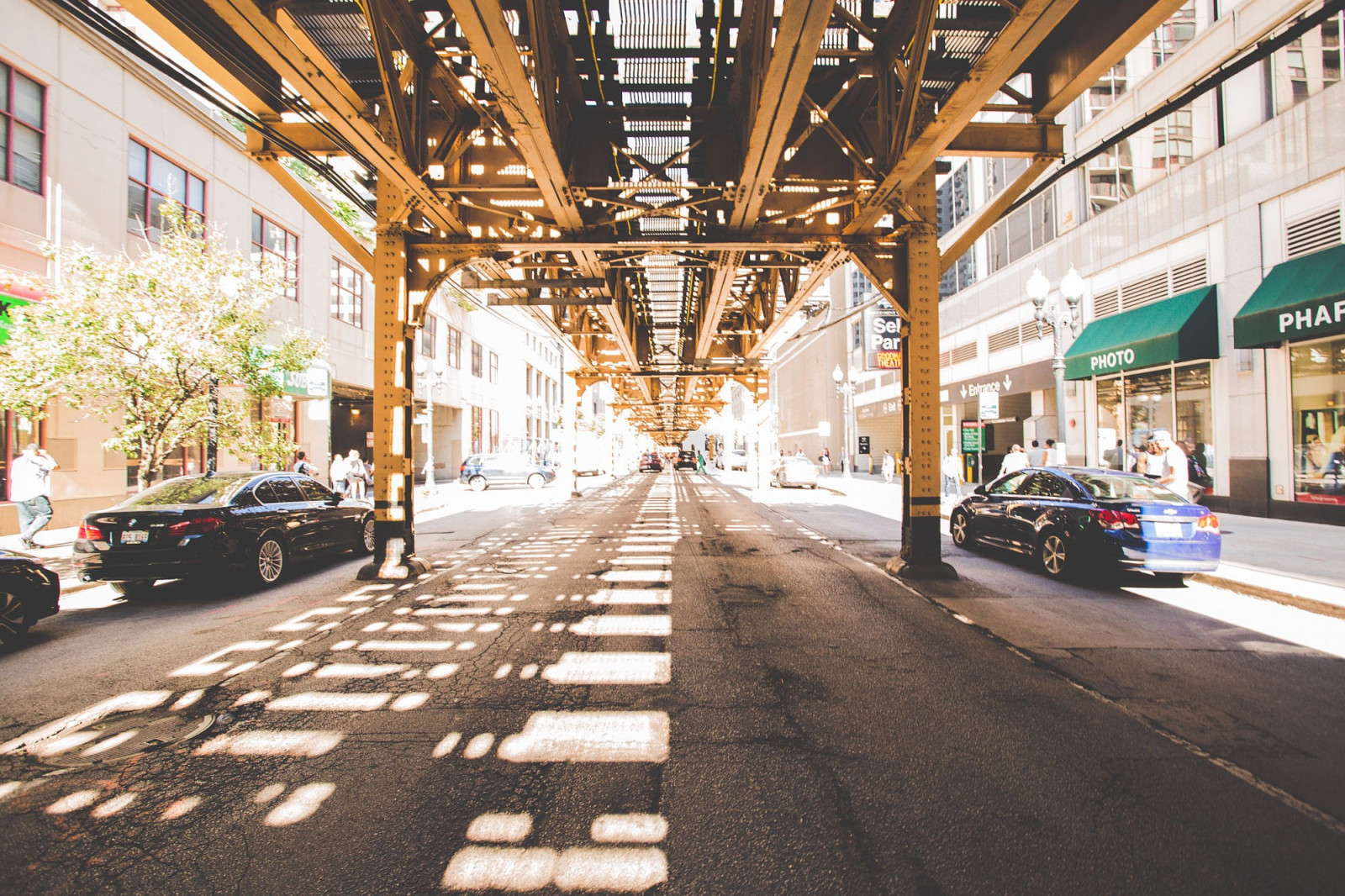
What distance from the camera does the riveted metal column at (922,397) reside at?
27.8ft

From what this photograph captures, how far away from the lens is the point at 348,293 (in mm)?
26969

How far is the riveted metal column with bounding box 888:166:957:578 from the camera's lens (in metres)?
8.48

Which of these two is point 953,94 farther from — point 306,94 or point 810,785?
point 306,94

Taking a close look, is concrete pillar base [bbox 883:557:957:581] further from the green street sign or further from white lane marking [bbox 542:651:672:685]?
the green street sign

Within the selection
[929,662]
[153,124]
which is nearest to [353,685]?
[929,662]

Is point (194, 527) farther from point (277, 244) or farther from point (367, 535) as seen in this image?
point (277, 244)

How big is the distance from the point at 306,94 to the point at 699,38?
159 inches

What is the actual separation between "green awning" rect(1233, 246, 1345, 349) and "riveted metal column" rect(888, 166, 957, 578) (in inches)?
362

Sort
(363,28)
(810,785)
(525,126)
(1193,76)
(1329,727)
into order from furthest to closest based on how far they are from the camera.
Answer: (1193,76), (363,28), (525,126), (1329,727), (810,785)

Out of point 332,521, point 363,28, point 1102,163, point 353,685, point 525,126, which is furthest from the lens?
point 1102,163

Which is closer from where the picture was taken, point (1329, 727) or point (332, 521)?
point (1329, 727)

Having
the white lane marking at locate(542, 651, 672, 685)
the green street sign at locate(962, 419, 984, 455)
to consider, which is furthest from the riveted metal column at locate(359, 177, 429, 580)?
the green street sign at locate(962, 419, 984, 455)

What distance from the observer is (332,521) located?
1010cm

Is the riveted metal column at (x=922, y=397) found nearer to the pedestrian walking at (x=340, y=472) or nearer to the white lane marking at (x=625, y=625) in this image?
the white lane marking at (x=625, y=625)
